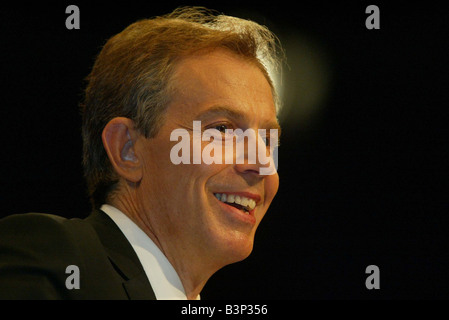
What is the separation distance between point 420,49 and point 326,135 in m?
0.62

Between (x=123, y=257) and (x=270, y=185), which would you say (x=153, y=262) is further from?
(x=270, y=185)

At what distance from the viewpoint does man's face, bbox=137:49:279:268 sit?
6.47ft

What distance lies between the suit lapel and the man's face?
0.15 meters

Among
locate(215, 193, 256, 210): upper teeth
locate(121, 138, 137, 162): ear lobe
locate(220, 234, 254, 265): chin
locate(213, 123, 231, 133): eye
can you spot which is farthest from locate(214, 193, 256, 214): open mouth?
locate(121, 138, 137, 162): ear lobe

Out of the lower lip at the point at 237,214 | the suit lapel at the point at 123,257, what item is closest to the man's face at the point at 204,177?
the lower lip at the point at 237,214

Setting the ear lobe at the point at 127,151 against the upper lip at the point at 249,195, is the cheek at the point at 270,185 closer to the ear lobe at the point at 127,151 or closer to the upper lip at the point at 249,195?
the upper lip at the point at 249,195

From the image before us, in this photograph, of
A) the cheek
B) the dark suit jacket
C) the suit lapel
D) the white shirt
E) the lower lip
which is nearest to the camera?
the dark suit jacket

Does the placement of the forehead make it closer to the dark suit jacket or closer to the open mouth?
the open mouth

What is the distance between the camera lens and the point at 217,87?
2.04m

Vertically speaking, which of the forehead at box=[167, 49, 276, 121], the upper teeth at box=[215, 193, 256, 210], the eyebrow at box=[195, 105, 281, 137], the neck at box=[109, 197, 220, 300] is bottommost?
the neck at box=[109, 197, 220, 300]

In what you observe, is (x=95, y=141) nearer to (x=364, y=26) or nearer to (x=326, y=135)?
(x=326, y=135)

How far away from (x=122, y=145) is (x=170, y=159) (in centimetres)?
19

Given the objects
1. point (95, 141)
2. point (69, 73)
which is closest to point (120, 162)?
point (95, 141)

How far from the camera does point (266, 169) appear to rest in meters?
2.11
